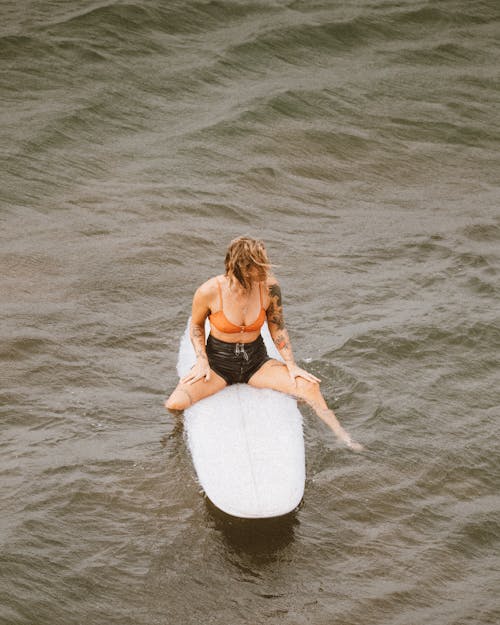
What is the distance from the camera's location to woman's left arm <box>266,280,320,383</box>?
5707 mm

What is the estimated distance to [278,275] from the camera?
8219 mm

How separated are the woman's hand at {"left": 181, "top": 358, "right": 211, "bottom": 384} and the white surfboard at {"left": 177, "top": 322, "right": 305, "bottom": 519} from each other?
0.49 feet

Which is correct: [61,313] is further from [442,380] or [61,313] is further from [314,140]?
[314,140]

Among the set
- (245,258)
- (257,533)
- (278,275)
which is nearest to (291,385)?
(245,258)

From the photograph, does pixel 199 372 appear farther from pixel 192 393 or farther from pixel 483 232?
pixel 483 232

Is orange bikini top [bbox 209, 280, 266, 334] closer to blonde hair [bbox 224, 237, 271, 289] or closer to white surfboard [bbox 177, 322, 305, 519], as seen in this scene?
blonde hair [bbox 224, 237, 271, 289]

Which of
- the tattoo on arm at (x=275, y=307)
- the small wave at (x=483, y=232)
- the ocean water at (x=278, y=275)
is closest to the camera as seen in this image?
the ocean water at (x=278, y=275)

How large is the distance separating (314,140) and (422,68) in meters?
3.23

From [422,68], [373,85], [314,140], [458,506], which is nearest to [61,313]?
[458,506]

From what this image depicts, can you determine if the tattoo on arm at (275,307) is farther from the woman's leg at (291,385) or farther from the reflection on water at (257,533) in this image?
the reflection on water at (257,533)

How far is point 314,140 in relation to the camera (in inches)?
428

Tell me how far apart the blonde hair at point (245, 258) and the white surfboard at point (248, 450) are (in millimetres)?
765

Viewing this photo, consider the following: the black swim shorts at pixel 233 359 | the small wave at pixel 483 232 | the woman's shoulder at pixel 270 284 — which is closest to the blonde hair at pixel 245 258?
the woman's shoulder at pixel 270 284

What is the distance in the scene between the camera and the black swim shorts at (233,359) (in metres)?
5.68
